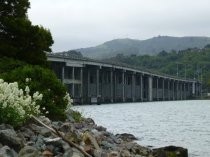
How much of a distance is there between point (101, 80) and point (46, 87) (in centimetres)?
12998

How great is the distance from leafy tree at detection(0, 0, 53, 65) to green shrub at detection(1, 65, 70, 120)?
10754 millimetres

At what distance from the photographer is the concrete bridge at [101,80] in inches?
5025

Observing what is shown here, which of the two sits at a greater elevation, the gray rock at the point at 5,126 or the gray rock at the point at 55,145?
the gray rock at the point at 5,126

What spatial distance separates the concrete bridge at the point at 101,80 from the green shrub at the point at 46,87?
84.7 m

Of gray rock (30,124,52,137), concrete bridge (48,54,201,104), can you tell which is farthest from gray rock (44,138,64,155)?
concrete bridge (48,54,201,104)

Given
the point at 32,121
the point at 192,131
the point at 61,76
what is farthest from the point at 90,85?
the point at 32,121

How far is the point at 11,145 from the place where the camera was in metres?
14.4

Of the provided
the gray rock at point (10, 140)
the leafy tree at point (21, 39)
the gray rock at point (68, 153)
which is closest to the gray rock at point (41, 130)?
the gray rock at point (68, 153)

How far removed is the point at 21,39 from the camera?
1539 inches

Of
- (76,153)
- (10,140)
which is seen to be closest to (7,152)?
(10,140)

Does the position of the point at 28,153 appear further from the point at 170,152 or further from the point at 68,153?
the point at 170,152

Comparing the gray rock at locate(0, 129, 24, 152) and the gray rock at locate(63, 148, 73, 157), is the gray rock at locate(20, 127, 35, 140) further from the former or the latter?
the gray rock at locate(63, 148, 73, 157)

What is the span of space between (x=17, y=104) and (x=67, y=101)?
12479 mm

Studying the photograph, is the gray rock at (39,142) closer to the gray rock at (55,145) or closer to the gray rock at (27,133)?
the gray rock at (55,145)
